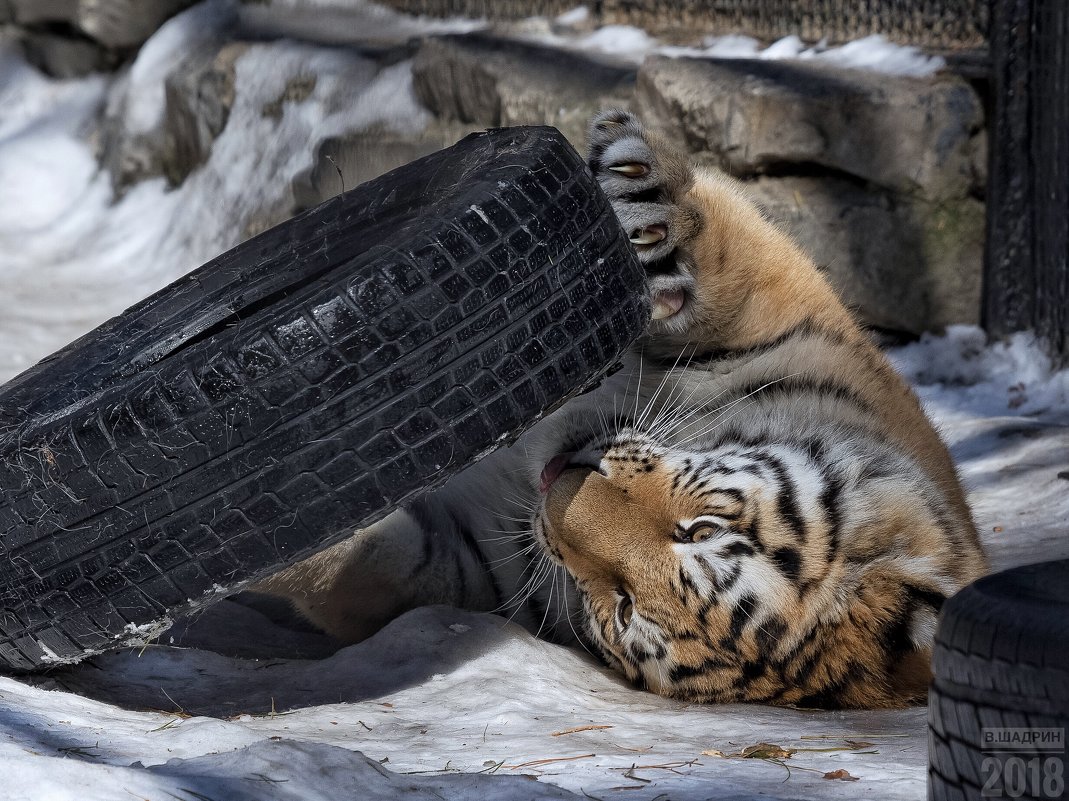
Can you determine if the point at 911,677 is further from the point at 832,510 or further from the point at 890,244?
the point at 890,244

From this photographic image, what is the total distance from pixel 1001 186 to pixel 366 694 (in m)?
3.37

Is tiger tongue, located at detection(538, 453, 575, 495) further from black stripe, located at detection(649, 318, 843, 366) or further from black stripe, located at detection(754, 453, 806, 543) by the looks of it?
black stripe, located at detection(649, 318, 843, 366)

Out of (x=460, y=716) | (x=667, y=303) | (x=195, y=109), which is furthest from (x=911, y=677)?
(x=195, y=109)

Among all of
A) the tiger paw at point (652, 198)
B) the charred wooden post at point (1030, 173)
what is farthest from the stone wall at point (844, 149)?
the tiger paw at point (652, 198)

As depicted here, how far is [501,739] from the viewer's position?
1.98m

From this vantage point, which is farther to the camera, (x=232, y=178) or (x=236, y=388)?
(x=232, y=178)

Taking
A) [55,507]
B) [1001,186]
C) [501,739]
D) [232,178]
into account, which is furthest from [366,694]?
[232,178]

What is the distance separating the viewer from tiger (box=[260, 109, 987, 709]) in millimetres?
2211

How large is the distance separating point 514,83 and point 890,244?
6.00 feet

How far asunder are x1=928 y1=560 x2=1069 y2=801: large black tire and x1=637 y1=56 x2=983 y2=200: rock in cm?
362

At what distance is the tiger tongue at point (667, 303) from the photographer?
2.71 metres

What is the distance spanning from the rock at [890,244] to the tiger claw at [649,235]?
88.4 inches

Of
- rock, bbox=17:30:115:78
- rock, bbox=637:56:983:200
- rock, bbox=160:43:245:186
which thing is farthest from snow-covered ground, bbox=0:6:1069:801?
rock, bbox=17:30:115:78

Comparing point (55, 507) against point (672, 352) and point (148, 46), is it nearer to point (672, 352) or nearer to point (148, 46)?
point (672, 352)
